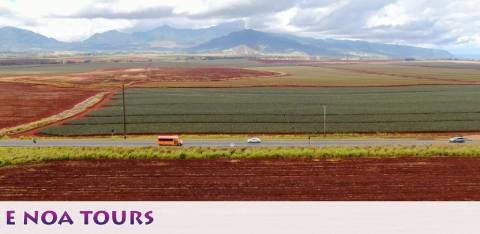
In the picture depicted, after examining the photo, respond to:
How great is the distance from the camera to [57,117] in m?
86.3

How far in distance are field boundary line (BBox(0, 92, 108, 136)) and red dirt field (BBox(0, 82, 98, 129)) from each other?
2118 millimetres

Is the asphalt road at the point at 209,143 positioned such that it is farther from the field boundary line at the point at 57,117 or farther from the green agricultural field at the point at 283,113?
the field boundary line at the point at 57,117

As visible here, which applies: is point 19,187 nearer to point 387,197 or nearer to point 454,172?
point 387,197

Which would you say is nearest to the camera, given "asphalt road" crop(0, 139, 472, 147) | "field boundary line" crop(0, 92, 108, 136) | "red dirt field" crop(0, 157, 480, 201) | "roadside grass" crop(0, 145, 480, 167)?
"red dirt field" crop(0, 157, 480, 201)

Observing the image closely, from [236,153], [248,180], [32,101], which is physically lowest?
[248,180]

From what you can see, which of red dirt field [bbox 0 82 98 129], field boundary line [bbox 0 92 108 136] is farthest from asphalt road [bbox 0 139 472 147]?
red dirt field [bbox 0 82 98 129]

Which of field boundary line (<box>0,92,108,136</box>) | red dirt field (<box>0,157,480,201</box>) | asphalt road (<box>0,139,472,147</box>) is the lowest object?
red dirt field (<box>0,157,480,201</box>)

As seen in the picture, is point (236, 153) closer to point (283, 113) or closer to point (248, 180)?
point (248, 180)

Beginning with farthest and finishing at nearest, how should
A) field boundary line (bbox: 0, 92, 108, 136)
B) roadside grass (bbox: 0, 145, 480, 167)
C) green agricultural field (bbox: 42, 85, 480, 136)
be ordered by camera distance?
green agricultural field (bbox: 42, 85, 480, 136), field boundary line (bbox: 0, 92, 108, 136), roadside grass (bbox: 0, 145, 480, 167)

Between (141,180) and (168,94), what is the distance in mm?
76266

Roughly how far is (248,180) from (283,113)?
45.6m

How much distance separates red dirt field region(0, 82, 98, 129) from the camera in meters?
87.3

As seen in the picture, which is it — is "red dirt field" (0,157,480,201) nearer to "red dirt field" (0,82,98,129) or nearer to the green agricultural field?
the green agricultural field

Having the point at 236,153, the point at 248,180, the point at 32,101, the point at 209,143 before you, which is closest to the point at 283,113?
the point at 209,143
